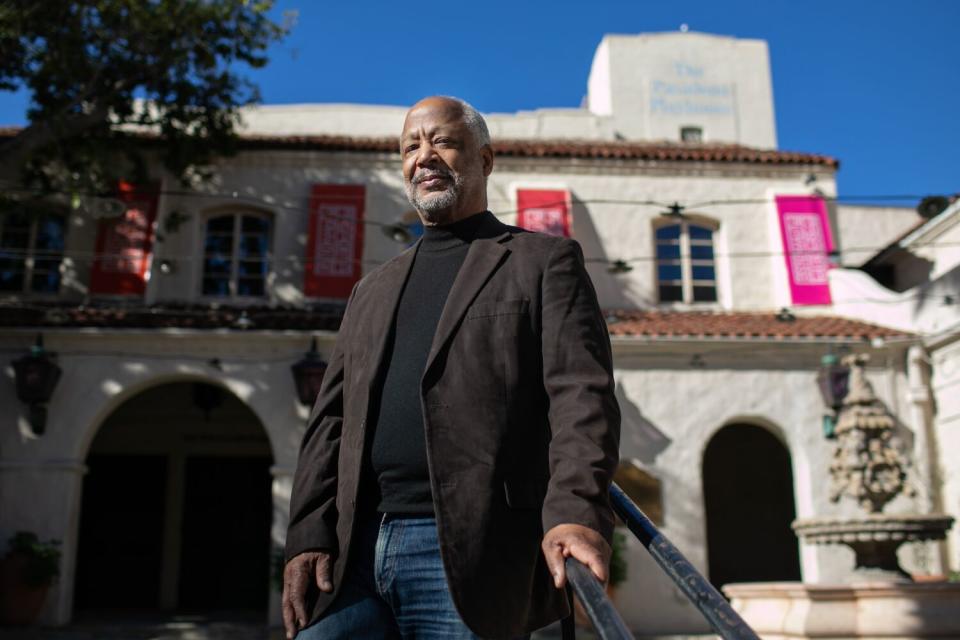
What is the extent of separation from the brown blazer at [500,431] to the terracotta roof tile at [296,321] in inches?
446

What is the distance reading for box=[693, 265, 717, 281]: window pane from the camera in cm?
1620

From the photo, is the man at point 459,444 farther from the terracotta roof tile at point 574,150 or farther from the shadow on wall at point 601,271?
the terracotta roof tile at point 574,150

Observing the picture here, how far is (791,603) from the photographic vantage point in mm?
8055

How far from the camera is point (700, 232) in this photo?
16.5 m

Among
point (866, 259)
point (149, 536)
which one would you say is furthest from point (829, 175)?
point (149, 536)

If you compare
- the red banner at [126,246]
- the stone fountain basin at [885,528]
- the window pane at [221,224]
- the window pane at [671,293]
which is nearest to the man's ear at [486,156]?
the stone fountain basin at [885,528]

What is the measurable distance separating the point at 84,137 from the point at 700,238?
409 inches

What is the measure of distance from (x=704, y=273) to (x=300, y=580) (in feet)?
48.4

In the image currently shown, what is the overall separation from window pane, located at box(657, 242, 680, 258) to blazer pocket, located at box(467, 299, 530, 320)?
14433 mm

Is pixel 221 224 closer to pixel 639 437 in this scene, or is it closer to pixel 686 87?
pixel 639 437

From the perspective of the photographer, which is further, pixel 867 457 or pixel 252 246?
pixel 252 246

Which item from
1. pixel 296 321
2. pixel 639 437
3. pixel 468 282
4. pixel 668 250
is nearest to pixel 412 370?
pixel 468 282

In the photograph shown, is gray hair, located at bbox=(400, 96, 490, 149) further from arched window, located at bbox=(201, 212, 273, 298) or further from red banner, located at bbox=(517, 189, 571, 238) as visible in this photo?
arched window, located at bbox=(201, 212, 273, 298)

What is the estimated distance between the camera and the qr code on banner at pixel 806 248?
15.6 metres
